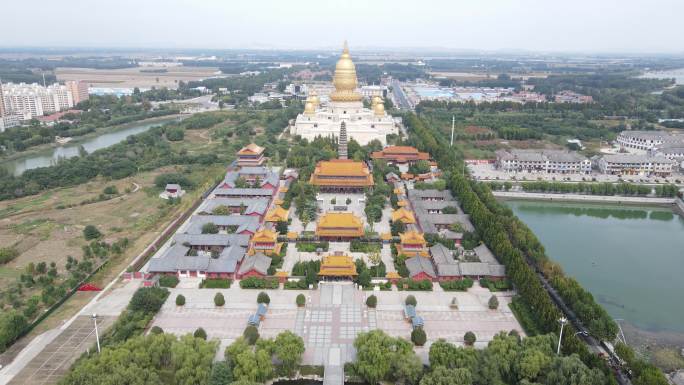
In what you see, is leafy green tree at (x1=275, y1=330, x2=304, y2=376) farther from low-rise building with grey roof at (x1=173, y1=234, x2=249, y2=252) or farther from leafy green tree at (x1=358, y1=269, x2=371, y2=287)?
low-rise building with grey roof at (x1=173, y1=234, x2=249, y2=252)

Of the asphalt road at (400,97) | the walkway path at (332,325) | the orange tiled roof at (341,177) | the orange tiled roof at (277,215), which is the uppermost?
the asphalt road at (400,97)

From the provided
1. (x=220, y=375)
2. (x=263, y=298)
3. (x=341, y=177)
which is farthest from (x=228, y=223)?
(x=220, y=375)

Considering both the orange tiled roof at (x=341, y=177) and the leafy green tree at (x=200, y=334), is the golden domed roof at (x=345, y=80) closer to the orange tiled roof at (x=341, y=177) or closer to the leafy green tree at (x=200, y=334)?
the orange tiled roof at (x=341, y=177)

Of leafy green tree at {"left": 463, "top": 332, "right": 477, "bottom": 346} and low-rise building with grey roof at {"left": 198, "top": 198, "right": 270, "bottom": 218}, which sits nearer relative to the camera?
leafy green tree at {"left": 463, "top": 332, "right": 477, "bottom": 346}

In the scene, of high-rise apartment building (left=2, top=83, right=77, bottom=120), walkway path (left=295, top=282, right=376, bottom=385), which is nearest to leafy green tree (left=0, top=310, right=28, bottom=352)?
walkway path (left=295, top=282, right=376, bottom=385)

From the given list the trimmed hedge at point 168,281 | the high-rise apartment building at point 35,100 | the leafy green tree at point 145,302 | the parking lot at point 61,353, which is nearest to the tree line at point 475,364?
the leafy green tree at point 145,302

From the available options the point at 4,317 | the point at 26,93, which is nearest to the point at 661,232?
the point at 4,317
